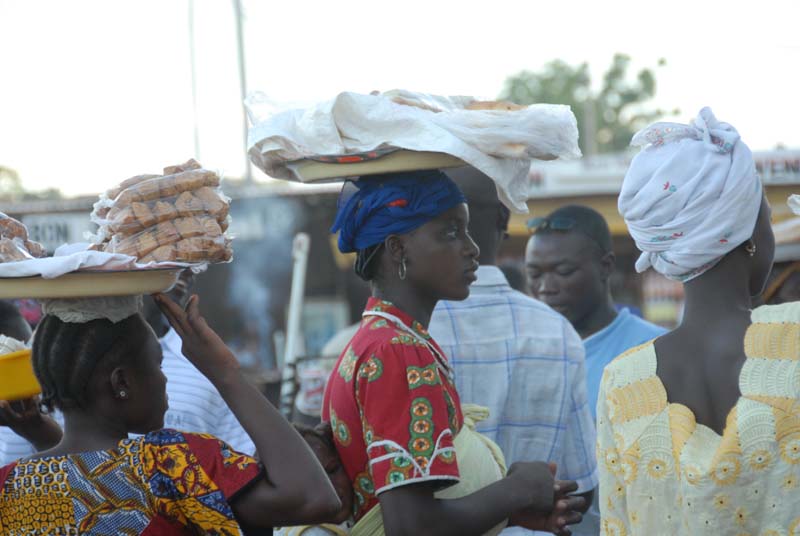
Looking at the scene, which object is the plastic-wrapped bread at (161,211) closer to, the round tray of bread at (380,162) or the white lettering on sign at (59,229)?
the round tray of bread at (380,162)

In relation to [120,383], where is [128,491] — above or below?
below

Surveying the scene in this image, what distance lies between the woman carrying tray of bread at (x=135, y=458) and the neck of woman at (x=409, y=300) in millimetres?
603

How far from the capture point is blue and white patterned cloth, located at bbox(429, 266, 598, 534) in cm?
346

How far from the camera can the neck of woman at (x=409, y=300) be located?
2.85 meters

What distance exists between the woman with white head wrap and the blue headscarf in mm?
602

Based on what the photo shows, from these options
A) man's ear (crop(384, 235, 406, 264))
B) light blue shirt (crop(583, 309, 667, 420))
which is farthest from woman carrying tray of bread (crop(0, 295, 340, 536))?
light blue shirt (crop(583, 309, 667, 420))

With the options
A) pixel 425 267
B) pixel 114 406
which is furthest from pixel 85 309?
pixel 425 267

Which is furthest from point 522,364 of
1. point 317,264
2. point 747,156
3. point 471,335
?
point 317,264

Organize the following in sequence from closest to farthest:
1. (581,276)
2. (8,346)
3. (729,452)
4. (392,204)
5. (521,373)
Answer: (729,452) → (392,204) → (8,346) → (521,373) → (581,276)

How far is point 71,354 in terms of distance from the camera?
239cm

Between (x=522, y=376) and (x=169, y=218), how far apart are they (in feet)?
5.05

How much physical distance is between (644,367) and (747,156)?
1.87 feet

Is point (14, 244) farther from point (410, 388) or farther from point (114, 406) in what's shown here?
point (410, 388)

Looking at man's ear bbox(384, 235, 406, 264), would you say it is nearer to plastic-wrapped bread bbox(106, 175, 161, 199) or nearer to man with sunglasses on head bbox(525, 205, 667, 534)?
plastic-wrapped bread bbox(106, 175, 161, 199)
